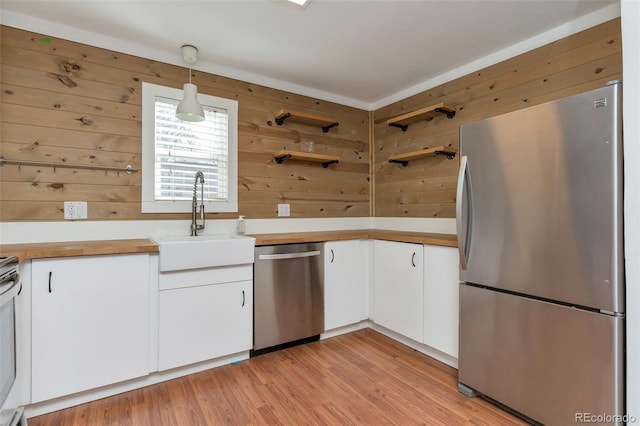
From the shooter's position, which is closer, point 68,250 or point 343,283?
point 68,250

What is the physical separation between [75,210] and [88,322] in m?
0.82

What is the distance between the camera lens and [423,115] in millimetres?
2900

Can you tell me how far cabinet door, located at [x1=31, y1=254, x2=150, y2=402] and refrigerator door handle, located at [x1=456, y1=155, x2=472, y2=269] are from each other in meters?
1.92

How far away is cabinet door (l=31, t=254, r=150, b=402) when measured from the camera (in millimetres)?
1725

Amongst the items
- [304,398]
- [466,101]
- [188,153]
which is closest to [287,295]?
[304,398]

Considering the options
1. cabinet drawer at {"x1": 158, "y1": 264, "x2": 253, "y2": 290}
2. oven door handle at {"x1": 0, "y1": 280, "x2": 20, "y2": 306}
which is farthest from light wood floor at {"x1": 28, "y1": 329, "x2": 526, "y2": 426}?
→ oven door handle at {"x1": 0, "y1": 280, "x2": 20, "y2": 306}

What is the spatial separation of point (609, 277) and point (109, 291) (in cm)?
253

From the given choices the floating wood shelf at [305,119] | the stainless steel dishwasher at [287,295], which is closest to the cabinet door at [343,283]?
the stainless steel dishwasher at [287,295]

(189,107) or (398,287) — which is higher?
(189,107)

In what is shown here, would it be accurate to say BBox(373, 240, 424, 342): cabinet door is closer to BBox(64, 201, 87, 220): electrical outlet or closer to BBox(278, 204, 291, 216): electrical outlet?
BBox(278, 204, 291, 216): electrical outlet

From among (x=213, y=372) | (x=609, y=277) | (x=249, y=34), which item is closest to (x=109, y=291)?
(x=213, y=372)

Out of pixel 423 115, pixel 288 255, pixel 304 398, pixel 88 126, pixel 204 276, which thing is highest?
pixel 423 115

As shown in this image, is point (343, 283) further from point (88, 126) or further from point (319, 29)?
point (88, 126)

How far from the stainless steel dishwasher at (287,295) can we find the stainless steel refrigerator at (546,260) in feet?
3.72
